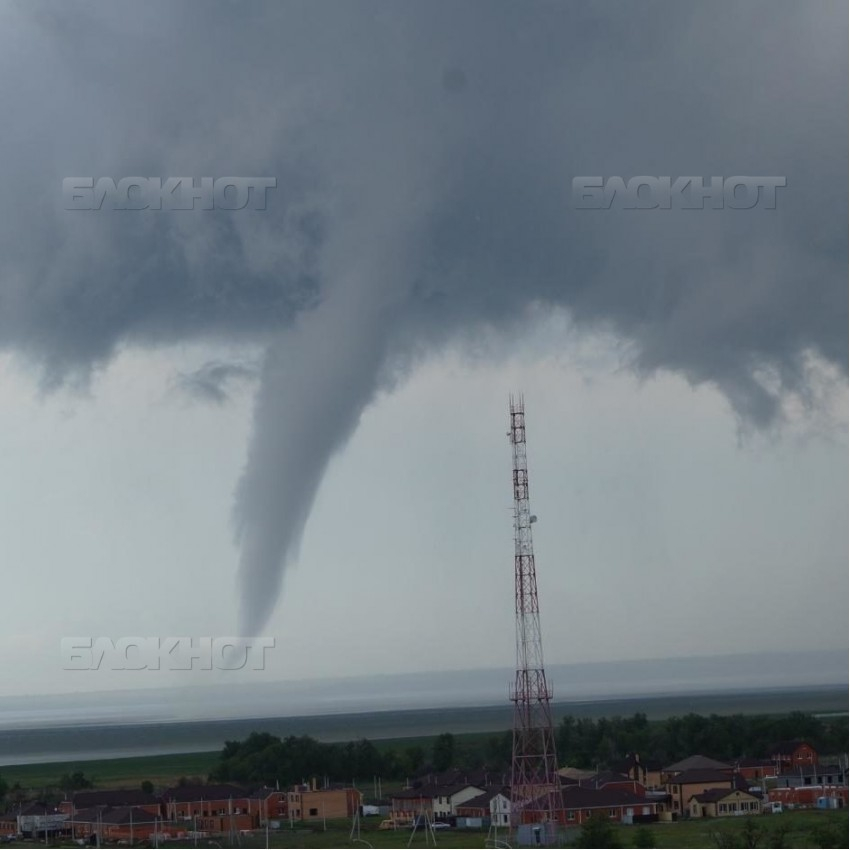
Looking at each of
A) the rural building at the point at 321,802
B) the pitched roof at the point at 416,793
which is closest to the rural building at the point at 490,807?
the pitched roof at the point at 416,793

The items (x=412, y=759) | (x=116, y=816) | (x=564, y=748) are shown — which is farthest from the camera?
(x=412, y=759)

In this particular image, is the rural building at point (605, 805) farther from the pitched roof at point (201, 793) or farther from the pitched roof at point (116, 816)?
the pitched roof at point (116, 816)

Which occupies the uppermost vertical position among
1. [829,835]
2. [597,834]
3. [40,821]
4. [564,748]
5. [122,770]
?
[564,748]

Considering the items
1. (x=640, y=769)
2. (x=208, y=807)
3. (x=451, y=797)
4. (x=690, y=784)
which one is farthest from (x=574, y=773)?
(x=208, y=807)

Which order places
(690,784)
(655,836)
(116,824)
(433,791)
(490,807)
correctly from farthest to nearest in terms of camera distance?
1. (690,784)
2. (433,791)
3. (490,807)
4. (116,824)
5. (655,836)

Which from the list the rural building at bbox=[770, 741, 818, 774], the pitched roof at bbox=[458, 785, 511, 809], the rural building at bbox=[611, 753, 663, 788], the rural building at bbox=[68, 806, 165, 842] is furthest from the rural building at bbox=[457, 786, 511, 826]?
the rural building at bbox=[770, 741, 818, 774]

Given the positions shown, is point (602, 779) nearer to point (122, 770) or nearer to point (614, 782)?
point (614, 782)

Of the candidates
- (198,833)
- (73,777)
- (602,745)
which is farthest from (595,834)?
(73,777)
